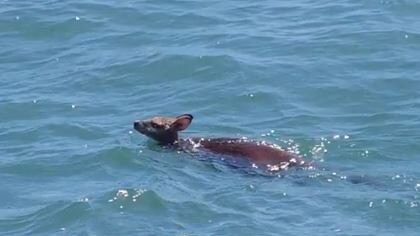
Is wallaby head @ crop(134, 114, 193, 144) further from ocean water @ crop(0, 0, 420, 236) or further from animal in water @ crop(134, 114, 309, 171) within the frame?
ocean water @ crop(0, 0, 420, 236)

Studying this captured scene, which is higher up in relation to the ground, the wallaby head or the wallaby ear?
the wallaby ear

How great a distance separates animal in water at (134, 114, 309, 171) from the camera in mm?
14570

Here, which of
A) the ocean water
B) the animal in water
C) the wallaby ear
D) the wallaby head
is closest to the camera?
the ocean water

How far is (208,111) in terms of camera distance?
16625 millimetres

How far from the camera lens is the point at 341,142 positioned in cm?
1534

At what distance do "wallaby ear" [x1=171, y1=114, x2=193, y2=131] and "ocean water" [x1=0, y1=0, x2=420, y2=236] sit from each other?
318 millimetres

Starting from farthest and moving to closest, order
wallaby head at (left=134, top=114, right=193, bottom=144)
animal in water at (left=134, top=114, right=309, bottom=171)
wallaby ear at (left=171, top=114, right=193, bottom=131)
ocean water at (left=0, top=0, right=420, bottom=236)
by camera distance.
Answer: wallaby head at (left=134, top=114, right=193, bottom=144), wallaby ear at (left=171, top=114, right=193, bottom=131), animal in water at (left=134, top=114, right=309, bottom=171), ocean water at (left=0, top=0, right=420, bottom=236)

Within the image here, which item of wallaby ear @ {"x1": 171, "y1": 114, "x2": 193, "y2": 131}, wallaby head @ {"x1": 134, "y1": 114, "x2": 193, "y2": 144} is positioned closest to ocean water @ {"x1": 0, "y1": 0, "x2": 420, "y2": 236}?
wallaby head @ {"x1": 134, "y1": 114, "x2": 193, "y2": 144}

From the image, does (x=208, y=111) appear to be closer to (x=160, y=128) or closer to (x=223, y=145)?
(x=160, y=128)

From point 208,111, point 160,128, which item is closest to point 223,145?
point 160,128

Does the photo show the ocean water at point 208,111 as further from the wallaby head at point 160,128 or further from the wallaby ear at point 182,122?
the wallaby ear at point 182,122

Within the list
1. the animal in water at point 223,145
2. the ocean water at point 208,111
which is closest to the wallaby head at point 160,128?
the animal in water at point 223,145

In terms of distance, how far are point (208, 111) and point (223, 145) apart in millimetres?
1660

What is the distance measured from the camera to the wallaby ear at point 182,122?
50.1ft
